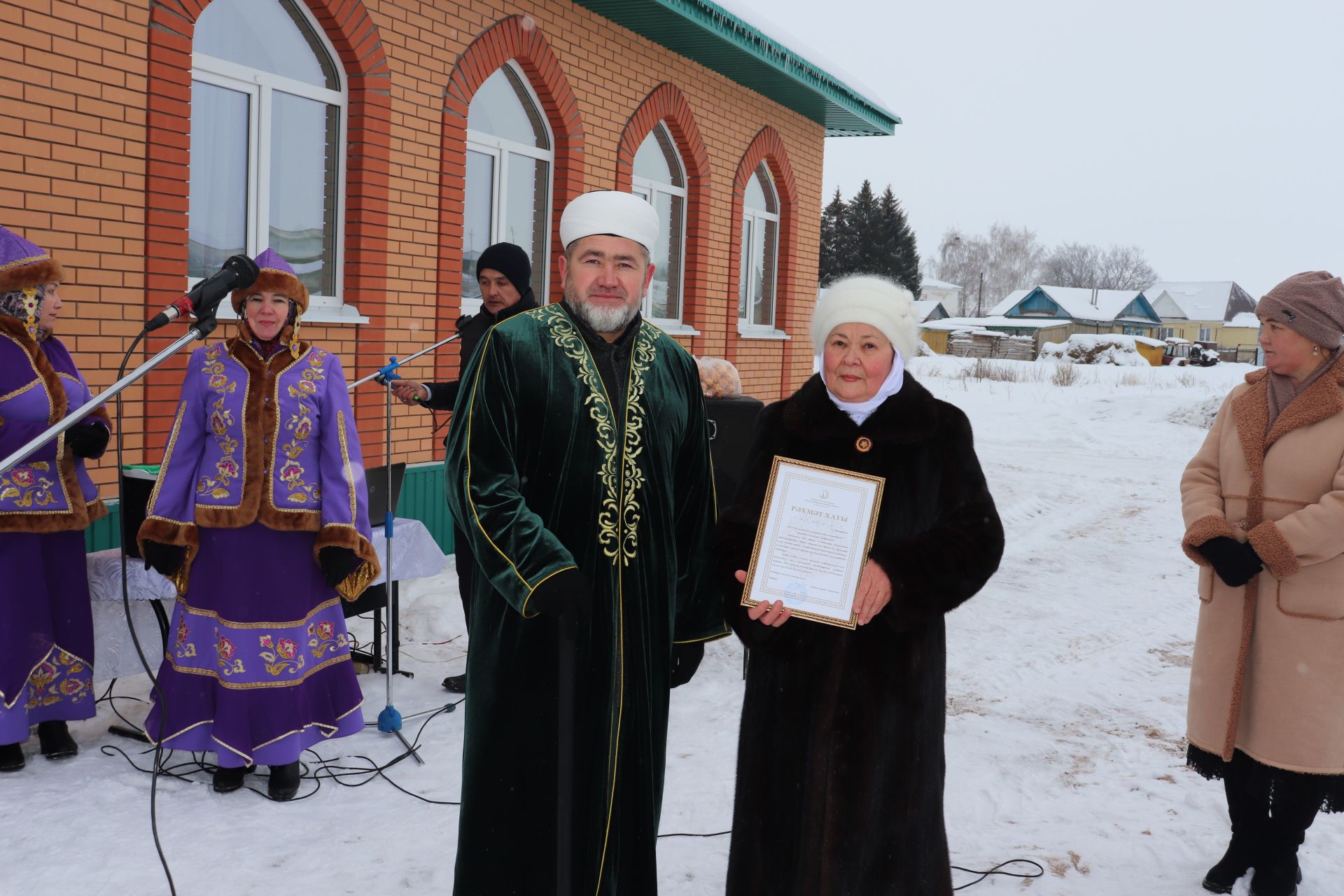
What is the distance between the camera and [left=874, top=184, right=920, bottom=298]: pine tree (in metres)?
54.3

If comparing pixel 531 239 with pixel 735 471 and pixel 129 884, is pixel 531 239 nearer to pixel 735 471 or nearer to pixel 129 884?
pixel 735 471

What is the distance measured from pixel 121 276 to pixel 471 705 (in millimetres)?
4202

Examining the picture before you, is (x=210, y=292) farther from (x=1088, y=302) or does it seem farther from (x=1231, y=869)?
(x=1088, y=302)

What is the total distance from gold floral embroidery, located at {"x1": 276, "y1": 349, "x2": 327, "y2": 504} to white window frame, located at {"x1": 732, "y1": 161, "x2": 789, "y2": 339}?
8850 mm

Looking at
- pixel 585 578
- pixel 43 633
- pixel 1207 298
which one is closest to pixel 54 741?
pixel 43 633

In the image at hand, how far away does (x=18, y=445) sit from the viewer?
4238 mm

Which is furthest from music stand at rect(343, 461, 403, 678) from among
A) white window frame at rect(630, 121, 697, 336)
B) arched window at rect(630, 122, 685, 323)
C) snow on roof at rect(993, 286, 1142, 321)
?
snow on roof at rect(993, 286, 1142, 321)

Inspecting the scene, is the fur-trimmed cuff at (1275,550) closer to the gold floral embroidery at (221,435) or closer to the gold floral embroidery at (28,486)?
the gold floral embroidery at (221,435)

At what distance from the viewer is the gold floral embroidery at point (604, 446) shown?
2729 mm

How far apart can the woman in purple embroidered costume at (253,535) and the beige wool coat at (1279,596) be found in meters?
3.12

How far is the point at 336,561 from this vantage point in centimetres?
420

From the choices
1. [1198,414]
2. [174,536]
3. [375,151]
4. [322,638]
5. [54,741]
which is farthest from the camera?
[1198,414]

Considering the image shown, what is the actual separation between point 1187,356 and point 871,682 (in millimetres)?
56857

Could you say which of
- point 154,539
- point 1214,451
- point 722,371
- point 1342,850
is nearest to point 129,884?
point 154,539
